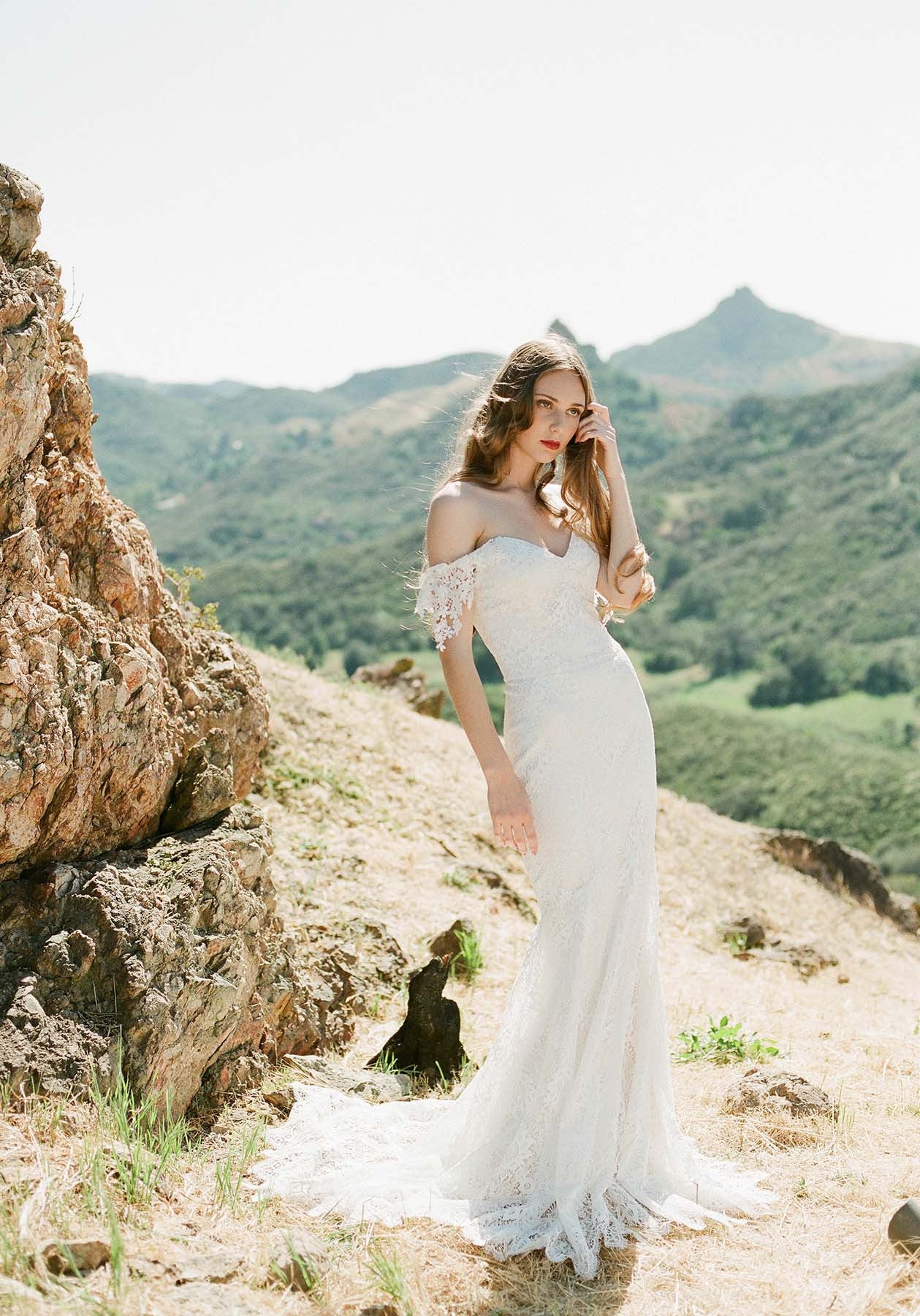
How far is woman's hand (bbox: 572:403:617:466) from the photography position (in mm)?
3748

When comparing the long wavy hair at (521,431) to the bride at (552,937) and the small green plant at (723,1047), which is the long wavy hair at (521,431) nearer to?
the bride at (552,937)

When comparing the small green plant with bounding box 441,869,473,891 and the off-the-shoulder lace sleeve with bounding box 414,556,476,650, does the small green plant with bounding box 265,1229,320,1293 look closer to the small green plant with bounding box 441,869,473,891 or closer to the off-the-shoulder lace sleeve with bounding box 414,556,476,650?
the off-the-shoulder lace sleeve with bounding box 414,556,476,650

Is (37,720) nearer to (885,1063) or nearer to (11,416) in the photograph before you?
(11,416)

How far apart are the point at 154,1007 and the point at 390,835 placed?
4271 mm

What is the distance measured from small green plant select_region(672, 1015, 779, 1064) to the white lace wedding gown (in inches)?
48.4

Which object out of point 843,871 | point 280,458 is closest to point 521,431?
point 843,871

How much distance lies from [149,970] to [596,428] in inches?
90.0

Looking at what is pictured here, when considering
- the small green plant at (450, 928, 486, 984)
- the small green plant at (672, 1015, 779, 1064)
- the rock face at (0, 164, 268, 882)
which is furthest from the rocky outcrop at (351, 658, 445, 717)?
the rock face at (0, 164, 268, 882)

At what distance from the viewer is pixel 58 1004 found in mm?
3352

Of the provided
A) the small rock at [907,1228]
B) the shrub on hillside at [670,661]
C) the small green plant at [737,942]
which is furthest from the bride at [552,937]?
the shrub on hillside at [670,661]

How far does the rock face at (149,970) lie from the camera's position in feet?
10.8

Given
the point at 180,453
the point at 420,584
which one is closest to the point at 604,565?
the point at 420,584

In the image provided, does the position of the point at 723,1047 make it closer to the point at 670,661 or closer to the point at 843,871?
the point at 843,871

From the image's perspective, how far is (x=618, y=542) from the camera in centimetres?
384
